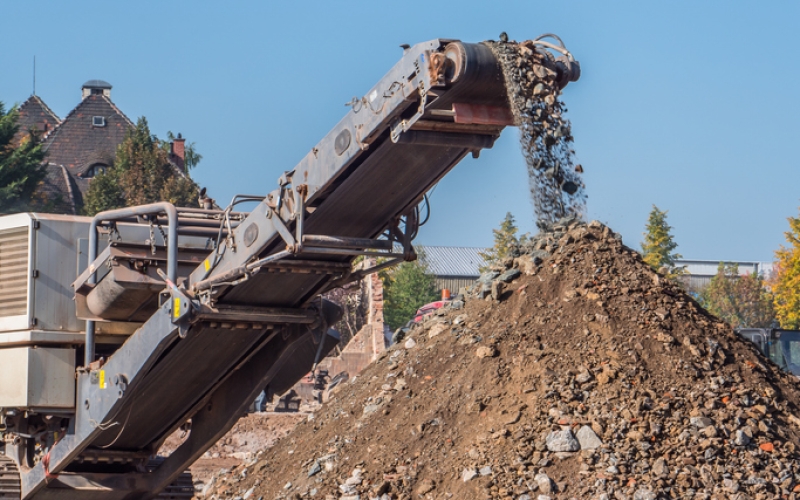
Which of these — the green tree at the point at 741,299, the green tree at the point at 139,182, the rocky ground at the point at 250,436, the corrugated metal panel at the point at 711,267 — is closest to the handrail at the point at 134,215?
the rocky ground at the point at 250,436

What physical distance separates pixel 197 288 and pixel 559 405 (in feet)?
9.30

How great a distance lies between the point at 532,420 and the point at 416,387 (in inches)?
54.5

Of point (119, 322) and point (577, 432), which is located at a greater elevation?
point (119, 322)

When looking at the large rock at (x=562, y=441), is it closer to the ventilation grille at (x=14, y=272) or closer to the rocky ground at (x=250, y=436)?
the ventilation grille at (x=14, y=272)

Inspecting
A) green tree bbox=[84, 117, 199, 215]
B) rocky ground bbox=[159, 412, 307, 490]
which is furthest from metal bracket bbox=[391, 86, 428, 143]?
green tree bbox=[84, 117, 199, 215]

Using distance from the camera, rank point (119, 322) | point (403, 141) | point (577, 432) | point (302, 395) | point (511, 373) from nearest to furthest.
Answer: point (403, 141), point (577, 432), point (511, 373), point (119, 322), point (302, 395)

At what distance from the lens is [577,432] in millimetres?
8023

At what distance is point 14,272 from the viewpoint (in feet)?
31.7

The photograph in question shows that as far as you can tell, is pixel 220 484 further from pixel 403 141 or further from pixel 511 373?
pixel 403 141

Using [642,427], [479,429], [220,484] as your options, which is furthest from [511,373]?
[220,484]

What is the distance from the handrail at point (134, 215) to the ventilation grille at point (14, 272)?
24.8 inches

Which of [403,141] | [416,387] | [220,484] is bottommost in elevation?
[220,484]

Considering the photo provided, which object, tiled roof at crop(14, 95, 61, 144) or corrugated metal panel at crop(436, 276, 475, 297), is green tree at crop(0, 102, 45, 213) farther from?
corrugated metal panel at crop(436, 276, 475, 297)

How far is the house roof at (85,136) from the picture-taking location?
36.9 meters
